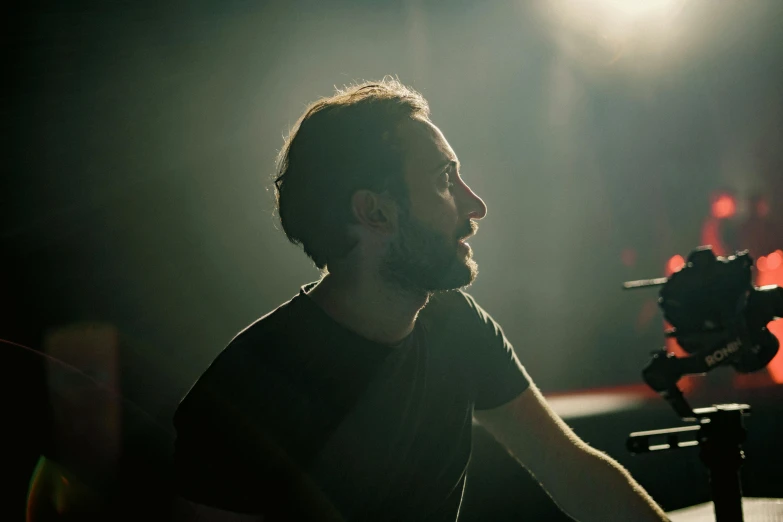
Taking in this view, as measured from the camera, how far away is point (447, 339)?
1.33 m

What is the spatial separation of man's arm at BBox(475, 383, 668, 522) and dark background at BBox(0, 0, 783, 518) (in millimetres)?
800

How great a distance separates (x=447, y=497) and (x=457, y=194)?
670mm

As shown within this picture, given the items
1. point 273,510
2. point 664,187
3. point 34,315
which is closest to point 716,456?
point 273,510

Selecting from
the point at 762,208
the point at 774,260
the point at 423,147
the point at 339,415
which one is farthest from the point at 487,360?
the point at 774,260

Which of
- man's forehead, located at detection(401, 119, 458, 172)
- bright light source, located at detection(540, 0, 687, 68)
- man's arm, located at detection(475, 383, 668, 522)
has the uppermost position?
bright light source, located at detection(540, 0, 687, 68)

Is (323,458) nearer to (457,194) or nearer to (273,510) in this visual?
(273,510)

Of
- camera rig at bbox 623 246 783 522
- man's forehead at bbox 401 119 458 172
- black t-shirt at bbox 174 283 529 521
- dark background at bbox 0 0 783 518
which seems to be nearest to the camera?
black t-shirt at bbox 174 283 529 521

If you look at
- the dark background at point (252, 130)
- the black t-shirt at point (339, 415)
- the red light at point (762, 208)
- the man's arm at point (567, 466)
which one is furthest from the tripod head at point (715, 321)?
the red light at point (762, 208)

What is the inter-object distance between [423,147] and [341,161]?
0.20 meters

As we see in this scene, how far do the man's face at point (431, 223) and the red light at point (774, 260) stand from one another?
7420 mm

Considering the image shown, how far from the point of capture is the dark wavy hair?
137 centimetres

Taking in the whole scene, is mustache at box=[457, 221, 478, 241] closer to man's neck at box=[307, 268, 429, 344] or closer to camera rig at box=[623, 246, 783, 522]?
man's neck at box=[307, 268, 429, 344]

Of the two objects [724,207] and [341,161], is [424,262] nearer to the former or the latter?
[341,161]

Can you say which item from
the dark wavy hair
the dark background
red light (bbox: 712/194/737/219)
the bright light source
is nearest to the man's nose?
the dark wavy hair
